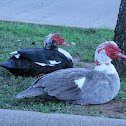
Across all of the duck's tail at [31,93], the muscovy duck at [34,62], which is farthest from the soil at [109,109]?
the muscovy duck at [34,62]

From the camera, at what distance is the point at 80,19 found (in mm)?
12203

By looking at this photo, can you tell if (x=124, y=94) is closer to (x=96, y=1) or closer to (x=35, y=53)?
(x=35, y=53)

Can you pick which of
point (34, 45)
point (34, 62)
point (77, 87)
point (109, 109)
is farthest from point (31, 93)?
point (34, 45)

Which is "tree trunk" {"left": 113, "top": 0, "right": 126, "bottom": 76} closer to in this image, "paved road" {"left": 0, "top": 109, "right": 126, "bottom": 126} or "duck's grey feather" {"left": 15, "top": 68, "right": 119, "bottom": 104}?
"duck's grey feather" {"left": 15, "top": 68, "right": 119, "bottom": 104}

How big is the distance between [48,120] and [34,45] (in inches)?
209

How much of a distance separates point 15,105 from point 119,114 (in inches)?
57.2

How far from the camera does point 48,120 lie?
11.1 feet

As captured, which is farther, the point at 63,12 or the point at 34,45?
the point at 63,12

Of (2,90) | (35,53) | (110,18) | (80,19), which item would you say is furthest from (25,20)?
(2,90)

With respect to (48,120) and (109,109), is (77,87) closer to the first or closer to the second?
(109,109)

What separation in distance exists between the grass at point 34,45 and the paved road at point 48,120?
0.82m

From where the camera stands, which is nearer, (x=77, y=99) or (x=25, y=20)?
(x=77, y=99)

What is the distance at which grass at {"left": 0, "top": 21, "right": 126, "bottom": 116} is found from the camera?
4557 mm

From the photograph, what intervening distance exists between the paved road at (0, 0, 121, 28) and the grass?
1.05 m
